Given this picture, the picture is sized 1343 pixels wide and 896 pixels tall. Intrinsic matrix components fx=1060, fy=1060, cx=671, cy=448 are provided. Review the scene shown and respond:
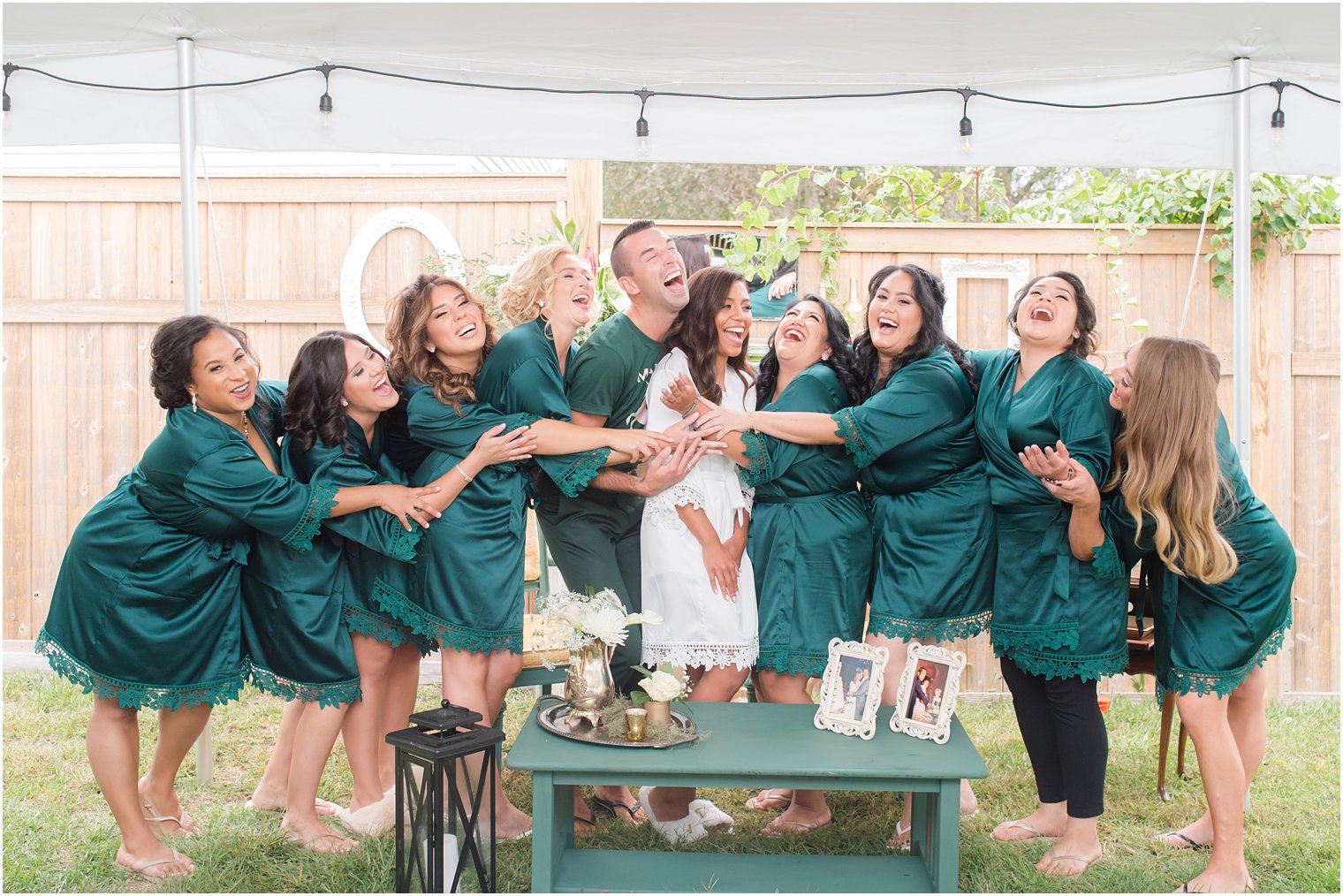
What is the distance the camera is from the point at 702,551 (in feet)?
10.5

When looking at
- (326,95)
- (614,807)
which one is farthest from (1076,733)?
(326,95)

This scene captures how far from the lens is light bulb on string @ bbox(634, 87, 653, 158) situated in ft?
11.9

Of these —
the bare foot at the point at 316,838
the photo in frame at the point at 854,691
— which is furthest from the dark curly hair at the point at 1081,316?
the bare foot at the point at 316,838

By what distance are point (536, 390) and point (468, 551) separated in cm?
53

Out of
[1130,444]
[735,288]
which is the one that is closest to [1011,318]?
[1130,444]

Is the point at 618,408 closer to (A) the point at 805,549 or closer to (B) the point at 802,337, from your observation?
(B) the point at 802,337

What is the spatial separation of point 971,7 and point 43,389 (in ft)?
14.1

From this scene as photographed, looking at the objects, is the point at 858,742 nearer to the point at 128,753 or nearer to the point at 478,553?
the point at 478,553

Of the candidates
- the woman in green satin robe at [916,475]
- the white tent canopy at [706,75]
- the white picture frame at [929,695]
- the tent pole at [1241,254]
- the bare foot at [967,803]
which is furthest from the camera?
the bare foot at [967,803]

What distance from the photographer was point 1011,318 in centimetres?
326

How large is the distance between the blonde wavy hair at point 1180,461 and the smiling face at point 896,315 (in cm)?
70

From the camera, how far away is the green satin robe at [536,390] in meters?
3.23

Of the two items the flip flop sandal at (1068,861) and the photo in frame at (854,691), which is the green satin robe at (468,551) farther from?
the flip flop sandal at (1068,861)

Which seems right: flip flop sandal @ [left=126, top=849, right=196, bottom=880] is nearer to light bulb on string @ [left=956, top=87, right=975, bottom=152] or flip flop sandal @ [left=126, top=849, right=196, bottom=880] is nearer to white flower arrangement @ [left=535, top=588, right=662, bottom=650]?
white flower arrangement @ [left=535, top=588, right=662, bottom=650]
